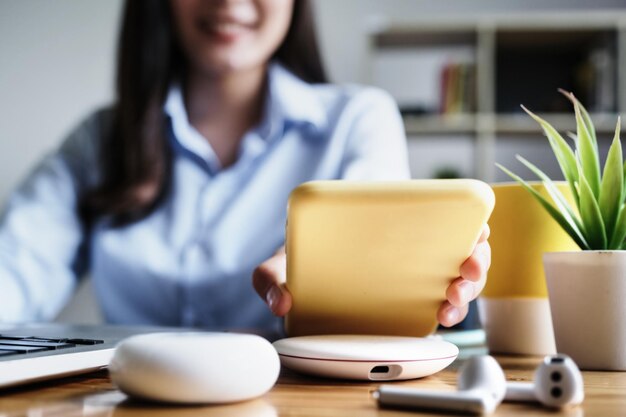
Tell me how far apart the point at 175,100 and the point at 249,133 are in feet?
0.56

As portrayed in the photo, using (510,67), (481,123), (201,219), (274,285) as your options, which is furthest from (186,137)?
(510,67)

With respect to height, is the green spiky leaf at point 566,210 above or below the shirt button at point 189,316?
above

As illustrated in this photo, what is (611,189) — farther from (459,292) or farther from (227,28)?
(227,28)

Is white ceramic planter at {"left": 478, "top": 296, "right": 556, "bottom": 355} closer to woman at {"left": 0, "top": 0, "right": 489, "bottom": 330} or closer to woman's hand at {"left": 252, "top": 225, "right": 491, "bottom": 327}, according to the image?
woman's hand at {"left": 252, "top": 225, "right": 491, "bottom": 327}

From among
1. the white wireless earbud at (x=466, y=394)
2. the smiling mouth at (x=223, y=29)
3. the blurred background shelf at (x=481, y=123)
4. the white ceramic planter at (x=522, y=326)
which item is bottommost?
the white ceramic planter at (x=522, y=326)

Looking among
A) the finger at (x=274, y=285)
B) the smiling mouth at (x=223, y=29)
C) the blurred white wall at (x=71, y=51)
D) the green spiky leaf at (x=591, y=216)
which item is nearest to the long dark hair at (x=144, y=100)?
the smiling mouth at (x=223, y=29)

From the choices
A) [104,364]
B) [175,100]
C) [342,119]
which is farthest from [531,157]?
[104,364]

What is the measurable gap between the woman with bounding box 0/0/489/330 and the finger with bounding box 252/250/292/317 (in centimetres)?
50

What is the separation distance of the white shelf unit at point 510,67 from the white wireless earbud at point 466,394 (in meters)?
2.19

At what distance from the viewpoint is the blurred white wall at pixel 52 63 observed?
8.65 ft

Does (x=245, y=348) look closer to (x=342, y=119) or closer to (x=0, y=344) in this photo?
(x=0, y=344)

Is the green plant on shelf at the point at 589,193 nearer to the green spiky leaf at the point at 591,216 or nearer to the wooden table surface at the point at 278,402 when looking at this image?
the green spiky leaf at the point at 591,216

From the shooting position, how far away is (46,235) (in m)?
1.24

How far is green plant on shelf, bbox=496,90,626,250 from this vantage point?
59 cm
